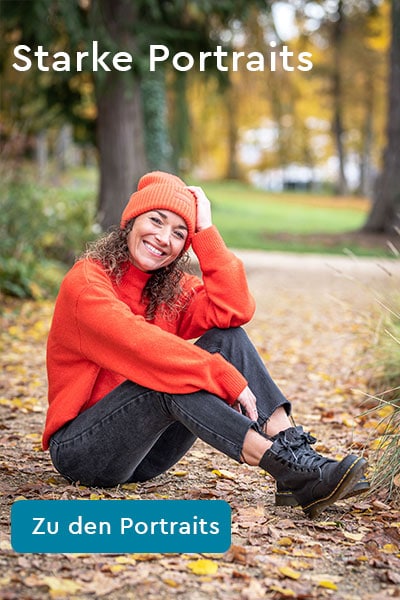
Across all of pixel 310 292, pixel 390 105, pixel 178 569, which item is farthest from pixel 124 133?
pixel 178 569

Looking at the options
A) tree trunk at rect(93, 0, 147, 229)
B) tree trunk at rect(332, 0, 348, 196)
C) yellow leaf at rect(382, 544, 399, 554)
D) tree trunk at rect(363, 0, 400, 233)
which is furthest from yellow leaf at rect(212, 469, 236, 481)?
tree trunk at rect(332, 0, 348, 196)

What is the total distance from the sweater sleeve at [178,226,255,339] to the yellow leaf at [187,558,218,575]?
816 mm

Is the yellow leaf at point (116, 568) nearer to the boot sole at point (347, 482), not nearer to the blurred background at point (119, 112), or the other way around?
the boot sole at point (347, 482)

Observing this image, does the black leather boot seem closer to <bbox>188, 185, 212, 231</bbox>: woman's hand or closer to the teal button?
the teal button

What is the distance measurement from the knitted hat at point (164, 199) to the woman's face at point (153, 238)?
3 centimetres

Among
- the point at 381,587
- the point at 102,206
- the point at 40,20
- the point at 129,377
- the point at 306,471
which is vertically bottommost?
the point at 381,587

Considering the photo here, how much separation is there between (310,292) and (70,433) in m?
6.13

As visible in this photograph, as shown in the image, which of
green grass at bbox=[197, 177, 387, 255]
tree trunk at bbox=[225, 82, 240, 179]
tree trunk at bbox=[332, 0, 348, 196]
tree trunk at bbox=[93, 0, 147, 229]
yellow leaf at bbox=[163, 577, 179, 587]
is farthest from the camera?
tree trunk at bbox=[332, 0, 348, 196]

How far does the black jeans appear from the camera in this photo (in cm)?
270

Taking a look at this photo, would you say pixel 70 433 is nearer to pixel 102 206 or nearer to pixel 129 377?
pixel 129 377

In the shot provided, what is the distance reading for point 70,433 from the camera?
A: 291 cm

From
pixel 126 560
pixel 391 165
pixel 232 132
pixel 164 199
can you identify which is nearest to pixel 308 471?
pixel 126 560

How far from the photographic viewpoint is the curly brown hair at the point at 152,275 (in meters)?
2.98

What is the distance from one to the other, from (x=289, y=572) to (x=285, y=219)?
16134 mm
